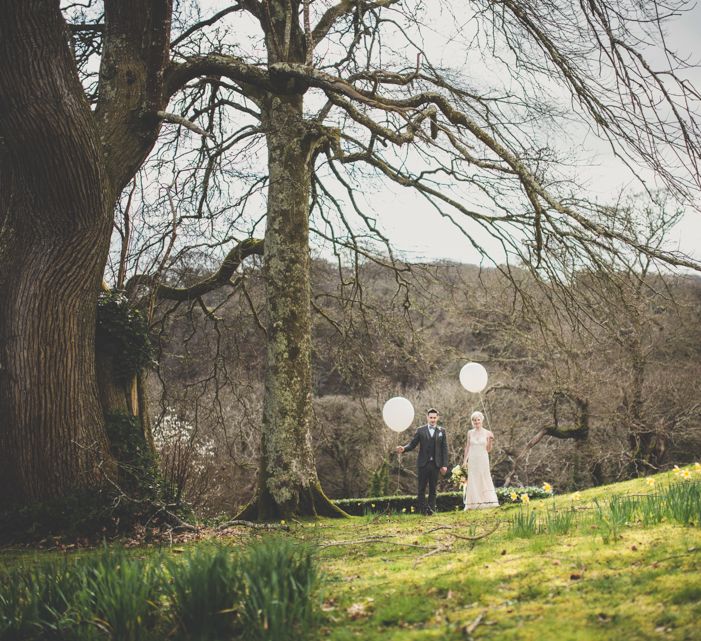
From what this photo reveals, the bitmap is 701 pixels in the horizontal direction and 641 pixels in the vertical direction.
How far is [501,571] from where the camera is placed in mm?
3582

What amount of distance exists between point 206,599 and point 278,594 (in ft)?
1.09

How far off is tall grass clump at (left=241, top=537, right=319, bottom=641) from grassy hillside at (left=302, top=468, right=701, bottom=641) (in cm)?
16

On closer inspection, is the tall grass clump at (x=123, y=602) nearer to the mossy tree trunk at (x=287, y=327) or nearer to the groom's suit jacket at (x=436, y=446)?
the mossy tree trunk at (x=287, y=327)

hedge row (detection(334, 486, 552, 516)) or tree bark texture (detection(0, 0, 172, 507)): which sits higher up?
tree bark texture (detection(0, 0, 172, 507))

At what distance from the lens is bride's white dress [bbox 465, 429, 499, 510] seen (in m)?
11.4

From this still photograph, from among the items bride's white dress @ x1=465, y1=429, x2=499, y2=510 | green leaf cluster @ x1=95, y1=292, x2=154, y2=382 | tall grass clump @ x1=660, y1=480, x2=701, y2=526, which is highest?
green leaf cluster @ x1=95, y1=292, x2=154, y2=382

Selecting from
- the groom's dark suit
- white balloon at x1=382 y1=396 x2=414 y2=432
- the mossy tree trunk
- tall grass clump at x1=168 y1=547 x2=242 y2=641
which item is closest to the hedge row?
white balloon at x1=382 y1=396 x2=414 y2=432

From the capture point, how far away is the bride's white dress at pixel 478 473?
11.4m

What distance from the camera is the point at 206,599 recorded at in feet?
9.54

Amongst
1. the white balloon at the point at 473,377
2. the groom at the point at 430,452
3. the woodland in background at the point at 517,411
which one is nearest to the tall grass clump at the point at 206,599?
the groom at the point at 430,452

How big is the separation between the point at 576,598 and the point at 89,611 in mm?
2201

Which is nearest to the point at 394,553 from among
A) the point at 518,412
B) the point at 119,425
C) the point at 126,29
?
the point at 119,425

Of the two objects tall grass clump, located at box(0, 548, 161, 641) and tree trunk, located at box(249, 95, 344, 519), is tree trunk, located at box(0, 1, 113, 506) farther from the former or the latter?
tall grass clump, located at box(0, 548, 161, 641)

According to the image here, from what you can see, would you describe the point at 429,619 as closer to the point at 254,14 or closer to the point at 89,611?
the point at 89,611
